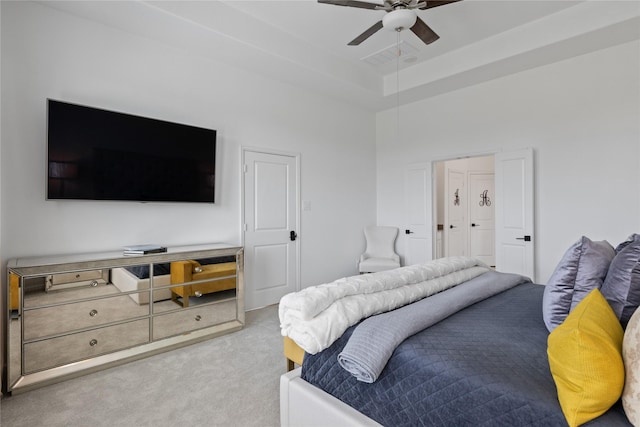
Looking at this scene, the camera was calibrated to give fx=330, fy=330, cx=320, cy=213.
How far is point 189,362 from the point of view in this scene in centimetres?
263

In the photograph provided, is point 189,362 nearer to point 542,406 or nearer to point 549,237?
point 542,406

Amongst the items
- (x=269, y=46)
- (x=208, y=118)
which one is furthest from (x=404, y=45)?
(x=208, y=118)

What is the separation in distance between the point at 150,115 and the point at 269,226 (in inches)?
72.3

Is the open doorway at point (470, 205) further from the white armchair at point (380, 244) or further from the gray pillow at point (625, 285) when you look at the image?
the gray pillow at point (625, 285)

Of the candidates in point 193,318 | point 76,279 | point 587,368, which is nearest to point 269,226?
point 193,318

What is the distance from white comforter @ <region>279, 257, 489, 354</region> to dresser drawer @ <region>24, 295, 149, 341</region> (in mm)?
1586

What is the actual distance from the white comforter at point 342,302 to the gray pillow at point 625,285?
3.05 feet

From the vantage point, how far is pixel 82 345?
2473 mm

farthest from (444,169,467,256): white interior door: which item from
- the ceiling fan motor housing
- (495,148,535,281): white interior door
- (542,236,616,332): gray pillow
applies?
(542,236,616,332): gray pillow

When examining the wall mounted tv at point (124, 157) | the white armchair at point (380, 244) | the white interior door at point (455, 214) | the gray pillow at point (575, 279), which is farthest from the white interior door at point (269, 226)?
the white interior door at point (455, 214)

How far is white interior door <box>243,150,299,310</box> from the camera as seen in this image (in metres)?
4.10

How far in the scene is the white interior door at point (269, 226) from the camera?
13.5 feet

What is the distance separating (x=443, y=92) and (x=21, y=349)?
17.6 feet

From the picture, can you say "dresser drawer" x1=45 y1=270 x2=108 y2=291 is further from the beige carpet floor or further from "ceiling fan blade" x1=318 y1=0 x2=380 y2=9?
"ceiling fan blade" x1=318 y1=0 x2=380 y2=9
